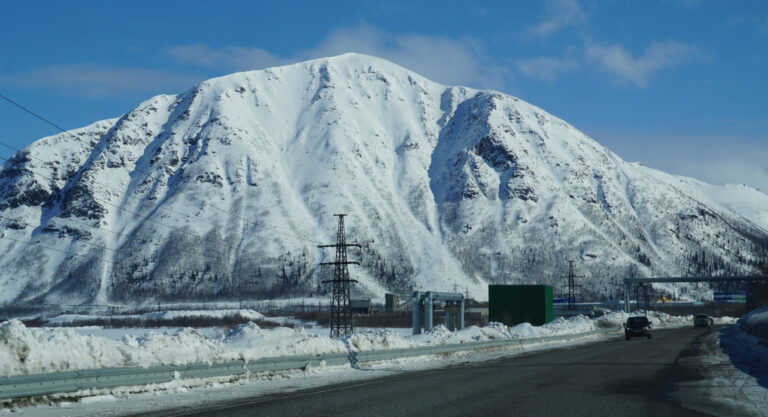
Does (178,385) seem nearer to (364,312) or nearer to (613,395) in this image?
(613,395)

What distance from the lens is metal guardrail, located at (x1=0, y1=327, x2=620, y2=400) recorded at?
16.7m

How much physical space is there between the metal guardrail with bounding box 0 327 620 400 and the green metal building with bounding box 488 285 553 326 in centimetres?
3663

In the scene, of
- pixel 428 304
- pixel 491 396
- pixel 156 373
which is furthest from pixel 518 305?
pixel 491 396

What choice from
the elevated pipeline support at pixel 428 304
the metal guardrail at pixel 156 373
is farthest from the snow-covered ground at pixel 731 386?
the elevated pipeline support at pixel 428 304

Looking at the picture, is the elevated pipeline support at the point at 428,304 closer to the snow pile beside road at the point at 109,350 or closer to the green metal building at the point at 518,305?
the green metal building at the point at 518,305

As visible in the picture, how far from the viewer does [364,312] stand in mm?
182125

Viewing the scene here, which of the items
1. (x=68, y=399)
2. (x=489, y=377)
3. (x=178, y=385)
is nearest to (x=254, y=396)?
(x=178, y=385)

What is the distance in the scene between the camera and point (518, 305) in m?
68.6

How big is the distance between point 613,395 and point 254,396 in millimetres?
8404

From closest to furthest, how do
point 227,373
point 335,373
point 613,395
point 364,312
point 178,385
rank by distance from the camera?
point 613,395
point 178,385
point 227,373
point 335,373
point 364,312

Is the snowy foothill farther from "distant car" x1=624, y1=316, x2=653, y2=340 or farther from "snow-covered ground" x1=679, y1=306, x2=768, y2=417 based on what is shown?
"distant car" x1=624, y1=316, x2=653, y2=340

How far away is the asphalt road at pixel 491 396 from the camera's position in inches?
592

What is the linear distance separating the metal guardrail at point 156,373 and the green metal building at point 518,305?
120ft

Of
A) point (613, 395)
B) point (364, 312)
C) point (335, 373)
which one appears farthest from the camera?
point (364, 312)
